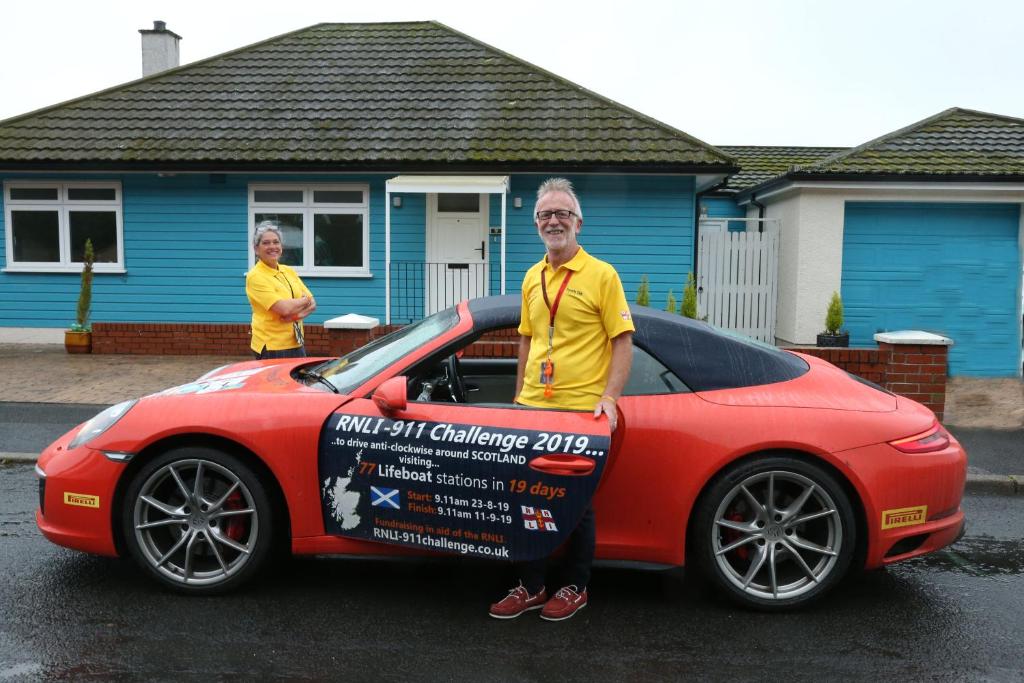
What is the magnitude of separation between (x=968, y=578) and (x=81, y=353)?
11.7 m

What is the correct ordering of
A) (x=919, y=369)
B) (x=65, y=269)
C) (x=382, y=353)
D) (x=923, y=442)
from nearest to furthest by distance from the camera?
(x=923, y=442) → (x=382, y=353) → (x=919, y=369) → (x=65, y=269)

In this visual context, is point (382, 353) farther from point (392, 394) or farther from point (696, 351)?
point (696, 351)

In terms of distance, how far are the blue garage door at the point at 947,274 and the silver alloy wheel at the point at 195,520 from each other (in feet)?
35.7

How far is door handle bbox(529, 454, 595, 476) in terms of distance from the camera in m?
3.44

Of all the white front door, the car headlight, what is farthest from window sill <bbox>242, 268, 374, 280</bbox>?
the car headlight

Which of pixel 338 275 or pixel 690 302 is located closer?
pixel 690 302

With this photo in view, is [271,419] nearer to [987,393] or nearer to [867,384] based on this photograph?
[867,384]

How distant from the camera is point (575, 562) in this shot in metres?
3.69

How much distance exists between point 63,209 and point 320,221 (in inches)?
159

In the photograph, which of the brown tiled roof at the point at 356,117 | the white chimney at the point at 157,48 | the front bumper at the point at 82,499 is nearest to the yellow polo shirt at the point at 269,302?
the front bumper at the point at 82,499

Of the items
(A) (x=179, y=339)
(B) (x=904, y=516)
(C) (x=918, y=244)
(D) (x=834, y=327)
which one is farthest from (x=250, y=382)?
(C) (x=918, y=244)

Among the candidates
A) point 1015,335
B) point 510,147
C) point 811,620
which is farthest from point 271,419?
point 1015,335

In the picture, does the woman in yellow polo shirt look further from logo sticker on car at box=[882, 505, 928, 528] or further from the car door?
logo sticker on car at box=[882, 505, 928, 528]

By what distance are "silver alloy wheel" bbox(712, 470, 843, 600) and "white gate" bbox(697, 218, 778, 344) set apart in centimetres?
968
